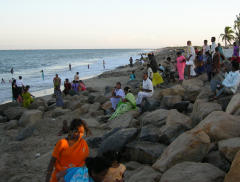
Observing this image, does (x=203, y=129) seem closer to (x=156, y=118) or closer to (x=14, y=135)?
(x=156, y=118)

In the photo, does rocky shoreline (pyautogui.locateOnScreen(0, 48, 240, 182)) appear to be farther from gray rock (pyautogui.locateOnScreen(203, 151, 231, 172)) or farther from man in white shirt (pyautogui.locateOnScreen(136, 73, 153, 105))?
man in white shirt (pyautogui.locateOnScreen(136, 73, 153, 105))

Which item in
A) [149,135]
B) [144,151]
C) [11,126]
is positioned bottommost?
[11,126]

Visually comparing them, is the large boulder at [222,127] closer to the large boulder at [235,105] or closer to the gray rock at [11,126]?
the large boulder at [235,105]

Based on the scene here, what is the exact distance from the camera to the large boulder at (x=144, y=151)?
4770 millimetres

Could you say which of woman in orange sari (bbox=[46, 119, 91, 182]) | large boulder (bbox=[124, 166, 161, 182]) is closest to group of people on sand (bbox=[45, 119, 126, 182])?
woman in orange sari (bbox=[46, 119, 91, 182])

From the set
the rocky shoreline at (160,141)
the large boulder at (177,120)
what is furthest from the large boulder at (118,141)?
the large boulder at (177,120)

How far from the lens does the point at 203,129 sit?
14.8ft

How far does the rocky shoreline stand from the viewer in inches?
142

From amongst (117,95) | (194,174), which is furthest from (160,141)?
(117,95)

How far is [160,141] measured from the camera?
17.3 feet

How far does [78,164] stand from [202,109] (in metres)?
3.54

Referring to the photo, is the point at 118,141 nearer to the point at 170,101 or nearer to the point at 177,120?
the point at 177,120

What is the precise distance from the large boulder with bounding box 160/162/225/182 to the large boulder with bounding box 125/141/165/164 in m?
1.22

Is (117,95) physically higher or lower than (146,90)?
lower
